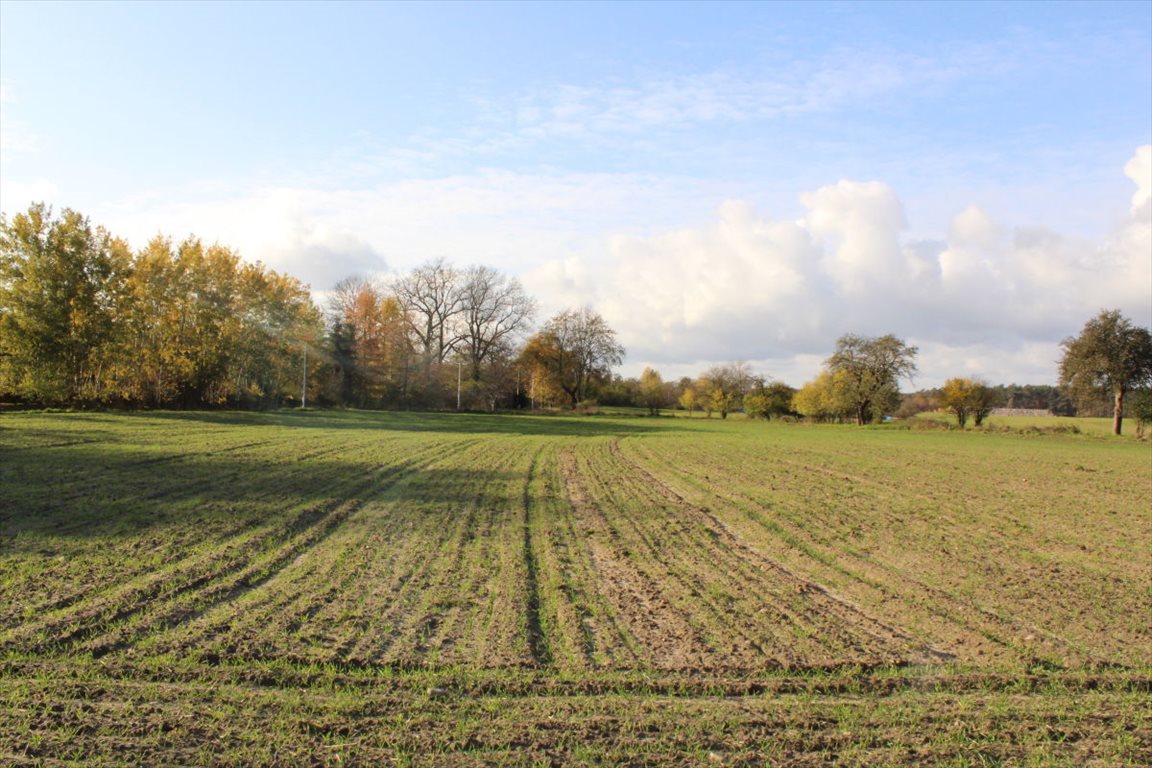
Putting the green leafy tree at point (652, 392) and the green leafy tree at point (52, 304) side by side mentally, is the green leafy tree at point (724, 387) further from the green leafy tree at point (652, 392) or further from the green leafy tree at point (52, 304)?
the green leafy tree at point (52, 304)

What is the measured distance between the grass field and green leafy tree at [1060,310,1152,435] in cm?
4914

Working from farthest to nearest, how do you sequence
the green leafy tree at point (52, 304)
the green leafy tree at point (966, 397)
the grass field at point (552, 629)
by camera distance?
1. the green leafy tree at point (966, 397)
2. the green leafy tree at point (52, 304)
3. the grass field at point (552, 629)

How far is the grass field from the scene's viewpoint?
443cm

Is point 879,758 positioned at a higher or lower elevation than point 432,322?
lower

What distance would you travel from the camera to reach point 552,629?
21.1ft

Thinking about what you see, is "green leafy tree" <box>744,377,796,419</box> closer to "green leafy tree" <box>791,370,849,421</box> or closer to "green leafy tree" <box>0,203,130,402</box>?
"green leafy tree" <box>791,370,849,421</box>

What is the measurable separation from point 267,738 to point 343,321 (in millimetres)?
64884

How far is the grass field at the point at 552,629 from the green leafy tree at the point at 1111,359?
49143mm

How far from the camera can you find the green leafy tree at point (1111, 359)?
176 ft

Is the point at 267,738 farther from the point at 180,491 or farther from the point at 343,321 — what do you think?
the point at 343,321

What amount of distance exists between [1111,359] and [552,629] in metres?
62.3

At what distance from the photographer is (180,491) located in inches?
522

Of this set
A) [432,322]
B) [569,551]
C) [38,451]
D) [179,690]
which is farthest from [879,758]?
[432,322]

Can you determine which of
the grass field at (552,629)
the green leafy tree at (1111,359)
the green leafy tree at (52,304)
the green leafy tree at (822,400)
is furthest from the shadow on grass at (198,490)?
the green leafy tree at (822,400)
